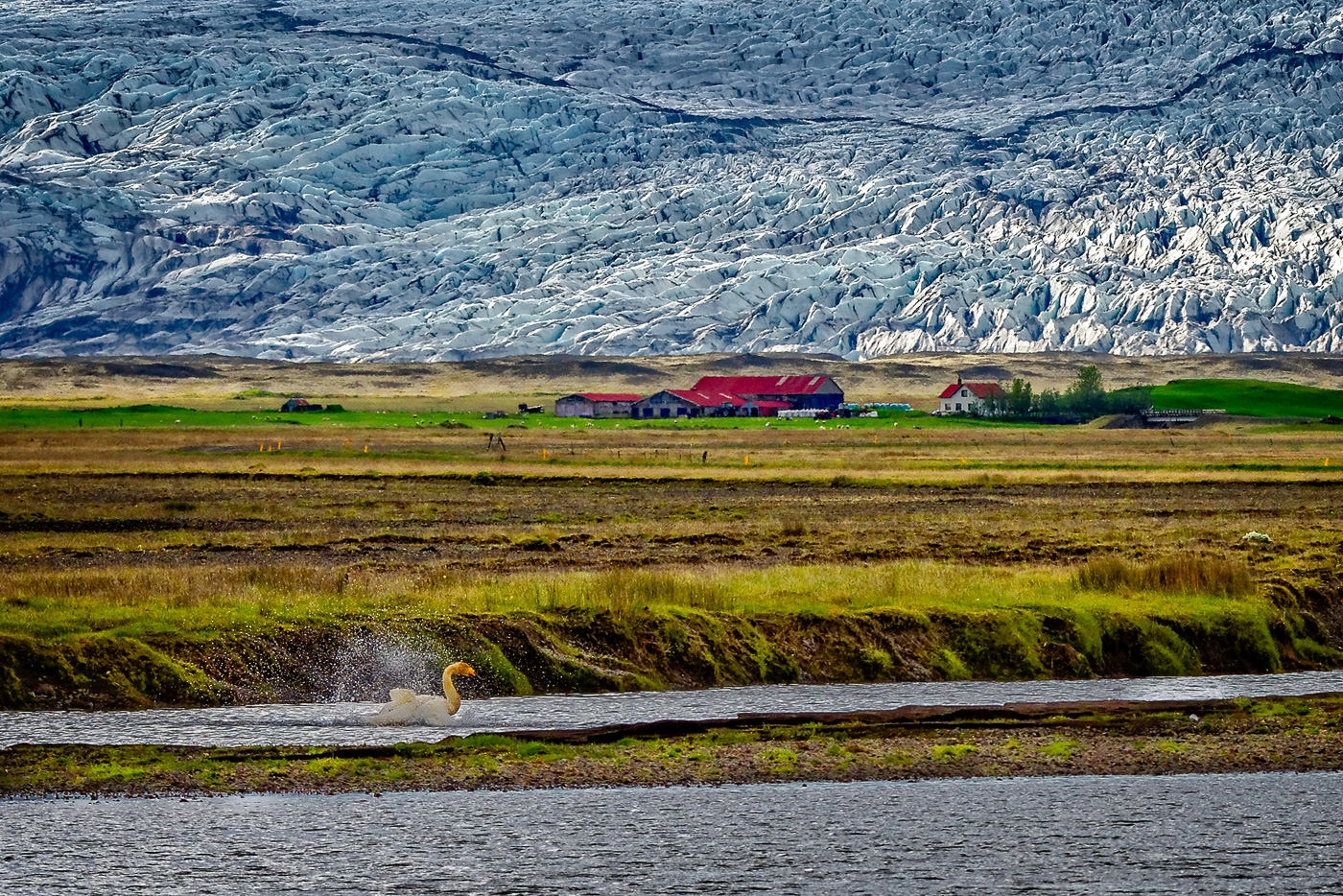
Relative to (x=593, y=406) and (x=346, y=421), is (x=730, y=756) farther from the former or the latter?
(x=593, y=406)

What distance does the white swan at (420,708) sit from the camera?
1934 centimetres

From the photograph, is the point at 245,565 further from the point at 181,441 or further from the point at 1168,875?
the point at 181,441

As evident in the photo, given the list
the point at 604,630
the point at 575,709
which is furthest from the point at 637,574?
the point at 575,709

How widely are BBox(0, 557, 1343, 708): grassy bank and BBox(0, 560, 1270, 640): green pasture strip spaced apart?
6 centimetres

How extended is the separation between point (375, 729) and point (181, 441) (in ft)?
234

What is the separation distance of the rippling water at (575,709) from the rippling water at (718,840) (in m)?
2.97

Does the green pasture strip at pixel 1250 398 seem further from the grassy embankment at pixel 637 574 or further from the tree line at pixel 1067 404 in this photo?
the grassy embankment at pixel 637 574

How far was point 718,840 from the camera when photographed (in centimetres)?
1485

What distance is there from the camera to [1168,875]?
45.5 feet

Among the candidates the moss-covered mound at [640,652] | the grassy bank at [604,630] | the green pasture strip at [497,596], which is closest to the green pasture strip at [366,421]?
the green pasture strip at [497,596]

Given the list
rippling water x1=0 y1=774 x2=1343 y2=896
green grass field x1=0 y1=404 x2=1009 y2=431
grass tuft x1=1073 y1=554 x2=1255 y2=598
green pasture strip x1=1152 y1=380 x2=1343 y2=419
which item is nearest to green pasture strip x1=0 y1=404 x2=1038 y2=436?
green grass field x1=0 y1=404 x2=1009 y2=431

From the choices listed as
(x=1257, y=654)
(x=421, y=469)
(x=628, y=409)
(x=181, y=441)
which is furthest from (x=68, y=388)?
(x=1257, y=654)

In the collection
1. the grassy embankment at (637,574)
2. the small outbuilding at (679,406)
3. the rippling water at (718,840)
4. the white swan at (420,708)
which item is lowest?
the small outbuilding at (679,406)

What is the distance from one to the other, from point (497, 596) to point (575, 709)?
179 inches
